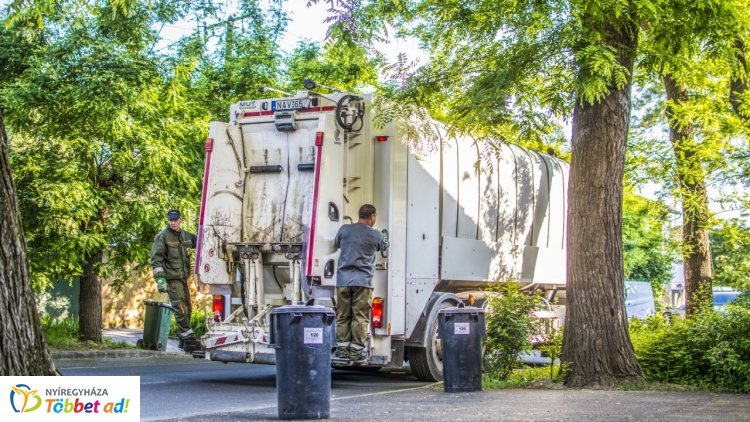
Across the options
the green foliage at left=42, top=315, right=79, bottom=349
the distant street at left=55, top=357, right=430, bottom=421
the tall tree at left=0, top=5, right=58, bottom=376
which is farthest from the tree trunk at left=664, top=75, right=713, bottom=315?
the tall tree at left=0, top=5, right=58, bottom=376

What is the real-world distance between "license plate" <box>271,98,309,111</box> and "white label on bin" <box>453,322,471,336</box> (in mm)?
3038

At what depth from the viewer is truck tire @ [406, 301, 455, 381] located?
38.9 feet

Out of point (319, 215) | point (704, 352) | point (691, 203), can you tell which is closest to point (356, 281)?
point (319, 215)

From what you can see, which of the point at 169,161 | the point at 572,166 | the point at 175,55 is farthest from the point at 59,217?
the point at 572,166

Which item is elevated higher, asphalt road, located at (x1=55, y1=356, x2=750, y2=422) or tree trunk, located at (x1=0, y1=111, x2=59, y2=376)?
tree trunk, located at (x1=0, y1=111, x2=59, y2=376)

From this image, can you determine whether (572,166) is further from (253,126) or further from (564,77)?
(253,126)

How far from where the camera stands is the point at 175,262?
13.2 m

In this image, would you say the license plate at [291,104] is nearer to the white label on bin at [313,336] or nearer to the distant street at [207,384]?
the distant street at [207,384]

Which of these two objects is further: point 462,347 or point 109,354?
point 109,354

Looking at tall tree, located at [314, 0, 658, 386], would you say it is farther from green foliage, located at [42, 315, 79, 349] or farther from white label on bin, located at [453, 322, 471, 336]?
green foliage, located at [42, 315, 79, 349]

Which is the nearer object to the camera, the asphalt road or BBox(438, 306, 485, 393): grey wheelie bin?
the asphalt road

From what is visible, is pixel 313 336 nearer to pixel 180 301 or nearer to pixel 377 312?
pixel 377 312

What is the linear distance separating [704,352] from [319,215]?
15.4 feet

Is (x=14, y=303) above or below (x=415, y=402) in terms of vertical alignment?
above
